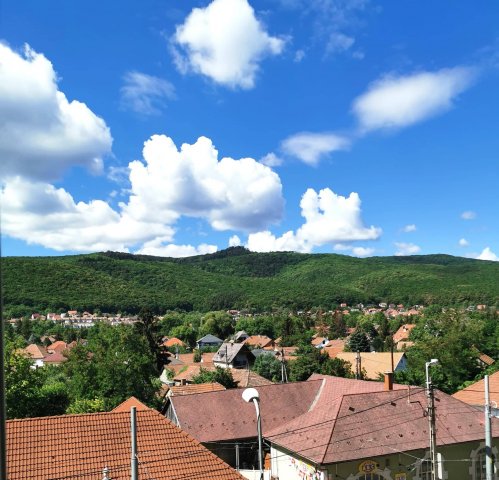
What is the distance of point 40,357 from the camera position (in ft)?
299

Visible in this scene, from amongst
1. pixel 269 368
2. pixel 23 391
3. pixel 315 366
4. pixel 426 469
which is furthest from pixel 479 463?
pixel 269 368

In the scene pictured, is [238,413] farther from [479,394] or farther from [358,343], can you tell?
[358,343]

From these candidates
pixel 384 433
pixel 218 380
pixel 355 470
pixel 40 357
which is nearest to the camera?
pixel 355 470

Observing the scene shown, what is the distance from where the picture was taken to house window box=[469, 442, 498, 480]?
2324 cm

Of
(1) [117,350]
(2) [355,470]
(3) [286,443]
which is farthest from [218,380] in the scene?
(2) [355,470]

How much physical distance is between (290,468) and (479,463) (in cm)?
916

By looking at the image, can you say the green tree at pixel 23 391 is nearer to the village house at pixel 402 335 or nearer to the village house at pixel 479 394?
the village house at pixel 479 394

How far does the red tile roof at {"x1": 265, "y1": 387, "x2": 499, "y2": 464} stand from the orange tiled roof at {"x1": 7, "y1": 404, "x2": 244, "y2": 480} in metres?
6.52

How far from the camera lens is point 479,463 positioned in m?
23.5

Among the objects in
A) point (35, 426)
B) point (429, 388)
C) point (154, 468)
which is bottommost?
point (154, 468)

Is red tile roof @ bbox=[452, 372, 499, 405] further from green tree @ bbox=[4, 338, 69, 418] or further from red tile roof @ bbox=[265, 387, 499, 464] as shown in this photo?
green tree @ bbox=[4, 338, 69, 418]

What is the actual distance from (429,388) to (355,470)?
24.4 feet

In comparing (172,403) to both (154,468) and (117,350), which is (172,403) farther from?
(154,468)

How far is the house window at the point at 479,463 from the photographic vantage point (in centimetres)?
2324
